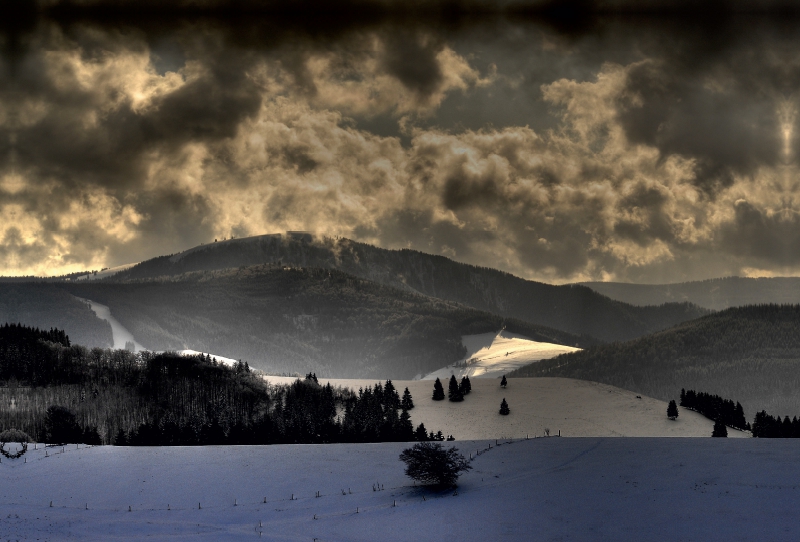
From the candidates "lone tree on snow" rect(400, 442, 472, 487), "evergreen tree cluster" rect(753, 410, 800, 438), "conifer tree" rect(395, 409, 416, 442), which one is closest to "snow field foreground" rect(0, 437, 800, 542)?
"lone tree on snow" rect(400, 442, 472, 487)

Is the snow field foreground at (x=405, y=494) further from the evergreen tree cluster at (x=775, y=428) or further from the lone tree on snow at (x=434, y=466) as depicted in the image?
the evergreen tree cluster at (x=775, y=428)

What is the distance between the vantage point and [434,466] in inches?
3802

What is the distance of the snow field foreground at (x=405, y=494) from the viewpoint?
77.4m

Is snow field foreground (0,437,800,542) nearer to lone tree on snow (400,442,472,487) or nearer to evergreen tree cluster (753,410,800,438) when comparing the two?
lone tree on snow (400,442,472,487)

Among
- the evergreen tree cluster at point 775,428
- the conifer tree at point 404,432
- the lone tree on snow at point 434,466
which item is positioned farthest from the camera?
the evergreen tree cluster at point 775,428

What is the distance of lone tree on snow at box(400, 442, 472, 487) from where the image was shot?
96.5 meters

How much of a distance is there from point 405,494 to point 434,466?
197 inches

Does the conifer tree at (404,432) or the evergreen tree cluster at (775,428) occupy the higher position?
the conifer tree at (404,432)

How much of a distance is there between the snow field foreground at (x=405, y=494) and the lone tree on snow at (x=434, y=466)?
1.86m

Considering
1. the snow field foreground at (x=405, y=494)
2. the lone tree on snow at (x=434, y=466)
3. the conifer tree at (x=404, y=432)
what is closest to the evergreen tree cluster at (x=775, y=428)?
the snow field foreground at (x=405, y=494)

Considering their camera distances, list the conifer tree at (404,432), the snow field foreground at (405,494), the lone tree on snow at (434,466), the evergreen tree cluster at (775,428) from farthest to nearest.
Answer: the evergreen tree cluster at (775,428), the conifer tree at (404,432), the lone tree on snow at (434,466), the snow field foreground at (405,494)

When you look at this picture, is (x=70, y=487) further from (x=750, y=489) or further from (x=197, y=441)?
(x=750, y=489)

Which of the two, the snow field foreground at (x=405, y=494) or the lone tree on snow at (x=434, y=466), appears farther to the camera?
the lone tree on snow at (x=434, y=466)

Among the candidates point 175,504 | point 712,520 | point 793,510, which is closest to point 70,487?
point 175,504
